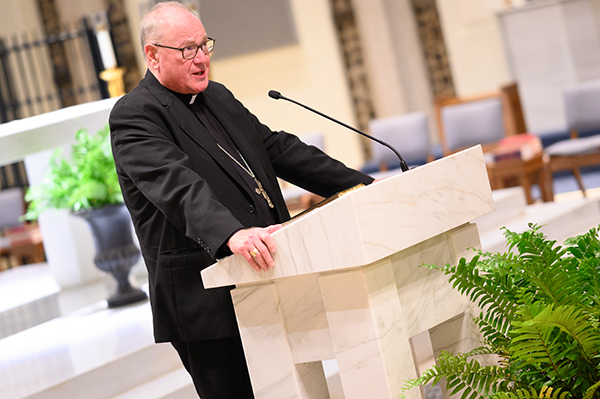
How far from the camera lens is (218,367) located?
2.07m

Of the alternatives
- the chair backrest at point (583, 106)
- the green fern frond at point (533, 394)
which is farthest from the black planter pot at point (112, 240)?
the chair backrest at point (583, 106)

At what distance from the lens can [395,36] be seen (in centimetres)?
926

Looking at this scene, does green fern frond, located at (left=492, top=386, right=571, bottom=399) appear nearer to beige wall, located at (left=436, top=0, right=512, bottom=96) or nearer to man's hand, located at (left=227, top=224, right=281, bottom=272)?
man's hand, located at (left=227, top=224, right=281, bottom=272)

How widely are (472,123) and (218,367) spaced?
5464 millimetres

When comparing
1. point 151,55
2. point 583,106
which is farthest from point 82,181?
point 583,106

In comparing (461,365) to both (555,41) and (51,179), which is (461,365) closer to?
(51,179)

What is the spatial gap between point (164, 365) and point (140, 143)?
1.54 m

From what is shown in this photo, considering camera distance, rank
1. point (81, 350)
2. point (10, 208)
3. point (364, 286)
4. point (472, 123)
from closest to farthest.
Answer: point (364, 286) → point (81, 350) → point (472, 123) → point (10, 208)

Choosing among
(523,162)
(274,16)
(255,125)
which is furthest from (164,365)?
(274,16)

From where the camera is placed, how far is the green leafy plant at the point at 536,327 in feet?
5.29

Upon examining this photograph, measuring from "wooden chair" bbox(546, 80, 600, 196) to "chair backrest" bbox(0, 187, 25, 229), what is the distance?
5460 mm

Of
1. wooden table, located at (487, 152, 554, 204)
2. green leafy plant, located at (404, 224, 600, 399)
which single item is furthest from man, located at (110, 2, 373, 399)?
wooden table, located at (487, 152, 554, 204)

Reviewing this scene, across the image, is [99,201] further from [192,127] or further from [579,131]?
[579,131]

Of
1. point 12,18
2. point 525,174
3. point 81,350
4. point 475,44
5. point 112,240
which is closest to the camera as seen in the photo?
point 81,350
